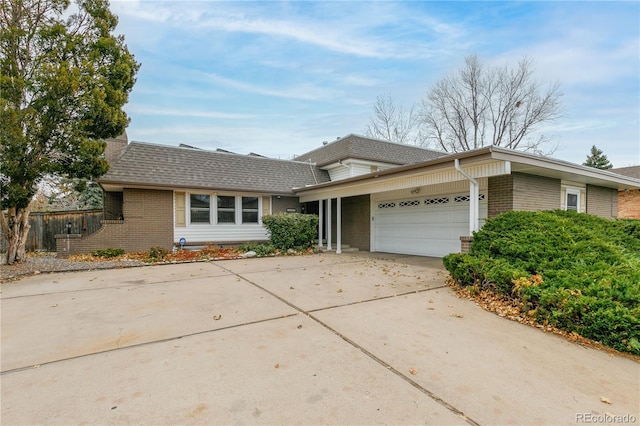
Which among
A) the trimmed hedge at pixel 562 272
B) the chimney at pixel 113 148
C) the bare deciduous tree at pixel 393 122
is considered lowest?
the trimmed hedge at pixel 562 272

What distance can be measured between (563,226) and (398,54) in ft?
36.0

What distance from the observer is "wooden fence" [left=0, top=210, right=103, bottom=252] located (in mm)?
12312

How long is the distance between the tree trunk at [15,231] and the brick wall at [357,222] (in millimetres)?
11044

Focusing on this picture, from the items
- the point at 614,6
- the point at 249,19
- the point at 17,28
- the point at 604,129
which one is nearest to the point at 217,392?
the point at 249,19

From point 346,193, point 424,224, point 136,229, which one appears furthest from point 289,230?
point 136,229

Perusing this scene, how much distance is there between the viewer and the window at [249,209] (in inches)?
519

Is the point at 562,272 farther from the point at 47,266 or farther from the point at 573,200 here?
the point at 47,266

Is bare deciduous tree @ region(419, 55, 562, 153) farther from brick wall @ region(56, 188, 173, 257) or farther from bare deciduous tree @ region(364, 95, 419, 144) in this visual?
brick wall @ region(56, 188, 173, 257)

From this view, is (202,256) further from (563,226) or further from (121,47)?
(563,226)

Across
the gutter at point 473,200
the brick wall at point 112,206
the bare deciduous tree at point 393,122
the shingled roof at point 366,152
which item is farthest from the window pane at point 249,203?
the bare deciduous tree at point 393,122

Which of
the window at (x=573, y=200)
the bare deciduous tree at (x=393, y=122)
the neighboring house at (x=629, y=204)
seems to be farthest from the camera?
the bare deciduous tree at (x=393, y=122)

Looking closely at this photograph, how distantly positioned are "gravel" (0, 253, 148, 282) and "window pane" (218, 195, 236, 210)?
13.5ft

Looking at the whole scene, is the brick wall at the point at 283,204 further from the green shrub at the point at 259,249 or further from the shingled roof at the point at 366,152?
the shingled roof at the point at 366,152

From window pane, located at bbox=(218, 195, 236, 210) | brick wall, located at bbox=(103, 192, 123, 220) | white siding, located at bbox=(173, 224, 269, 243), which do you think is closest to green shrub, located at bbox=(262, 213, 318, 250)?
white siding, located at bbox=(173, 224, 269, 243)
